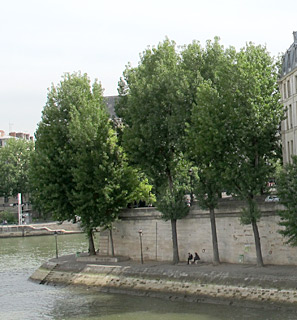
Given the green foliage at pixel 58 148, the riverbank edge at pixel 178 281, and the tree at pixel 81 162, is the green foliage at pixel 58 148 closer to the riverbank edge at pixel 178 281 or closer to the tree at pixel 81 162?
the tree at pixel 81 162

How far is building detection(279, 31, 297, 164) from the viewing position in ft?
160

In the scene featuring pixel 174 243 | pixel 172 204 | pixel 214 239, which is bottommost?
pixel 174 243

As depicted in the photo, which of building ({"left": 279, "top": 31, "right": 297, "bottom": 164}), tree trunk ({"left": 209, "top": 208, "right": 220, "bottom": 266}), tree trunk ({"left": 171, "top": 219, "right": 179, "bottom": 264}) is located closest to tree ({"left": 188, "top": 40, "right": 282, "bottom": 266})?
building ({"left": 279, "top": 31, "right": 297, "bottom": 164})

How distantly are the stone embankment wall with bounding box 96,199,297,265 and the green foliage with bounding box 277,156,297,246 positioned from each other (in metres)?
4.08

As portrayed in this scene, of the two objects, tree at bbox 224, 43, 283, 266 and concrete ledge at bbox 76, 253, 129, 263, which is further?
concrete ledge at bbox 76, 253, 129, 263

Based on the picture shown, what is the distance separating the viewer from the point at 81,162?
55.4 meters

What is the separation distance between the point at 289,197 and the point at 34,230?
7854cm

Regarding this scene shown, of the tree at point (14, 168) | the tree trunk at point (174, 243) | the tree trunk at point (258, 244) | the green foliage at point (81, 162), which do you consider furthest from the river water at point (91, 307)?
the tree at point (14, 168)

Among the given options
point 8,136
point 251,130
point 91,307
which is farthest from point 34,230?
point 251,130

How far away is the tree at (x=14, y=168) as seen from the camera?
131250 millimetres

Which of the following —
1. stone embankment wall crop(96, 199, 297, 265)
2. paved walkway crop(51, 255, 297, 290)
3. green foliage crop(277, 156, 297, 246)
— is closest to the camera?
paved walkway crop(51, 255, 297, 290)

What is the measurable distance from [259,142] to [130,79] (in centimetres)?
1511

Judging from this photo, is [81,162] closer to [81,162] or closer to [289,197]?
[81,162]

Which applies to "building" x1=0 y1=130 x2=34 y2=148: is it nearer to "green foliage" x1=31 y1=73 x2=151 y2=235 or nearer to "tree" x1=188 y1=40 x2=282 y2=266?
"green foliage" x1=31 y1=73 x2=151 y2=235
